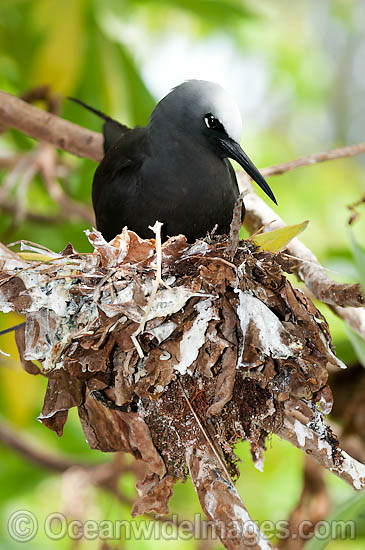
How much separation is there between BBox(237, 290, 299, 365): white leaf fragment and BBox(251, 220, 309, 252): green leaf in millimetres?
218

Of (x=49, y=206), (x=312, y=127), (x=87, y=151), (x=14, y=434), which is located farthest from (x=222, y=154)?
(x=312, y=127)

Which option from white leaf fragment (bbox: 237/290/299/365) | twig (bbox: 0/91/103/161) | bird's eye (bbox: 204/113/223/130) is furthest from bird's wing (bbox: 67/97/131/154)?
white leaf fragment (bbox: 237/290/299/365)

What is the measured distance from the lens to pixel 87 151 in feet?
11.1

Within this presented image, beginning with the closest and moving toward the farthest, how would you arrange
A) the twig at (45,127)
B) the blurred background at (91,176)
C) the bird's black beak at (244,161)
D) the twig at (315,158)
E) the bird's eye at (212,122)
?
the bird's black beak at (244,161) < the bird's eye at (212,122) < the twig at (315,158) < the twig at (45,127) < the blurred background at (91,176)

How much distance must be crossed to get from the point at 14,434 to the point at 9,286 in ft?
7.56

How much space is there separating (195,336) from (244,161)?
2.51 ft

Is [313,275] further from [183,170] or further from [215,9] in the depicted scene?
[215,9]

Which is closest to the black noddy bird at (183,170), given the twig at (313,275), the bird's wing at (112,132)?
the twig at (313,275)

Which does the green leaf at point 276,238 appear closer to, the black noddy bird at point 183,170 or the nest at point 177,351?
the nest at point 177,351

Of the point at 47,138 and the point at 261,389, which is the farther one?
the point at 47,138

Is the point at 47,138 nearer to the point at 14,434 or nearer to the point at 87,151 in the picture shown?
the point at 87,151

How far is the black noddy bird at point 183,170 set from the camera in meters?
2.62

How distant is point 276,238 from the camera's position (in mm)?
2174

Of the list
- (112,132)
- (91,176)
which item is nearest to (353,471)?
(112,132)
